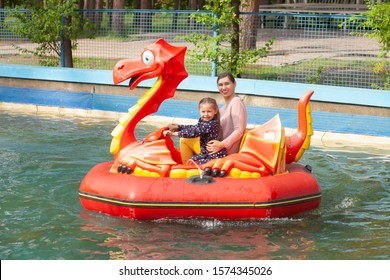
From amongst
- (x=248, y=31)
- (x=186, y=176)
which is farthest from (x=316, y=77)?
(x=186, y=176)

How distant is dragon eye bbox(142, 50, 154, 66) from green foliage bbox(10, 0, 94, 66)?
7.56 metres

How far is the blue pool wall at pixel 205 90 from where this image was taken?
491 inches

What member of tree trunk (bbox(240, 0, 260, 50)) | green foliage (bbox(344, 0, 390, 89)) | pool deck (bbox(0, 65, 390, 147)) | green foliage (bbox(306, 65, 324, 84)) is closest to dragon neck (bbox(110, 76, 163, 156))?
pool deck (bbox(0, 65, 390, 147))

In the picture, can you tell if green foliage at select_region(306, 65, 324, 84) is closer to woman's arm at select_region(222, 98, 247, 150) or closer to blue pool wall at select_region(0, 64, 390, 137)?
blue pool wall at select_region(0, 64, 390, 137)

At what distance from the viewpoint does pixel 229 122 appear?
333 inches

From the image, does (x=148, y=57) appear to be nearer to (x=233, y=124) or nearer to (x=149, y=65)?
(x=149, y=65)

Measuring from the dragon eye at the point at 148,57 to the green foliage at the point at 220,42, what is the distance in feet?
18.2

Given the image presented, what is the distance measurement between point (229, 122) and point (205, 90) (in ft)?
17.7

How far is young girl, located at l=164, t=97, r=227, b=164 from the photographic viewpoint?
824 centimetres

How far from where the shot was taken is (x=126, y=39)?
599 inches

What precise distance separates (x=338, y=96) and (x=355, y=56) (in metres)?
1.34
